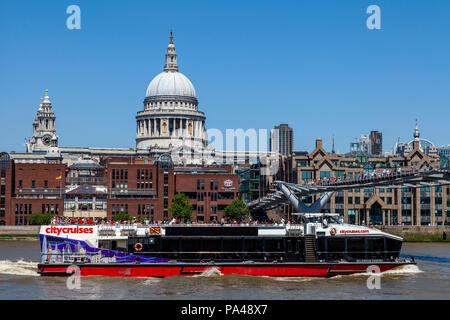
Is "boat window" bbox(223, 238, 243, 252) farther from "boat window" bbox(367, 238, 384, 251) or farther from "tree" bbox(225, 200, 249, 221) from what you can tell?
"tree" bbox(225, 200, 249, 221)

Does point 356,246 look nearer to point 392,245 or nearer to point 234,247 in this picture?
point 392,245

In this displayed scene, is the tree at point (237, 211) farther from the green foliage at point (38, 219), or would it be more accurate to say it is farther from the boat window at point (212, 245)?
the boat window at point (212, 245)

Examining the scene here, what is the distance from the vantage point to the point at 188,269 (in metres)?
43.6

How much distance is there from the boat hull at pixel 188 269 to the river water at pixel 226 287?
493 millimetres

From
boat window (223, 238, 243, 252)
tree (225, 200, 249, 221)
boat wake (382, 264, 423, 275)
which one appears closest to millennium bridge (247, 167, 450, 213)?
boat wake (382, 264, 423, 275)

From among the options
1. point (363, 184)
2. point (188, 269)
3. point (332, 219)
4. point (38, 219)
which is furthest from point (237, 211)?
point (188, 269)

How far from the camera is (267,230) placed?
45531mm

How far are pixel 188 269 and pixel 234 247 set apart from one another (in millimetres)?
3107

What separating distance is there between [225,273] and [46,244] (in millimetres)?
10217

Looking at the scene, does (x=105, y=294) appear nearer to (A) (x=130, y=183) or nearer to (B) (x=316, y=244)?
(B) (x=316, y=244)

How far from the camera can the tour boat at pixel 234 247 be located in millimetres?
43812

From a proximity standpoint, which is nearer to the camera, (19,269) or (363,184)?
(19,269)

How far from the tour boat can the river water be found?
2.78 feet
